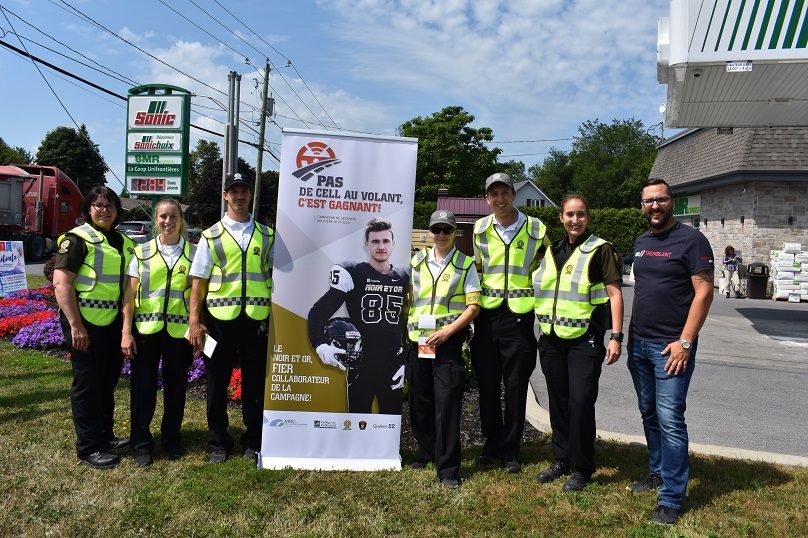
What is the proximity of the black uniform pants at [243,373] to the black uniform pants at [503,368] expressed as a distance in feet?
5.27

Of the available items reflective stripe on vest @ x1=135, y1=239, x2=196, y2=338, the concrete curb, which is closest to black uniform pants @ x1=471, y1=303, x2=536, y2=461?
the concrete curb

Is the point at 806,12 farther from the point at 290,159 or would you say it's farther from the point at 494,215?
the point at 290,159

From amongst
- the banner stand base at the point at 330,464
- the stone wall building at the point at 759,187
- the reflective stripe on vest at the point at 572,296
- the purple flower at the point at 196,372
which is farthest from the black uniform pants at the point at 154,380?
the stone wall building at the point at 759,187

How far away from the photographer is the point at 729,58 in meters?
7.60

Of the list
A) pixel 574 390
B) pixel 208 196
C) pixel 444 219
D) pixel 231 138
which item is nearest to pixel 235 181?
pixel 444 219

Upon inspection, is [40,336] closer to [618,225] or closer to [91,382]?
[91,382]

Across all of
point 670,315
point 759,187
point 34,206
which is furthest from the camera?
point 34,206

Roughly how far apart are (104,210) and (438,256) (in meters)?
2.45

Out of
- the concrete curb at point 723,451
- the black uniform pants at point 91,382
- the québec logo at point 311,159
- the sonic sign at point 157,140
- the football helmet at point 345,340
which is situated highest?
the sonic sign at point 157,140

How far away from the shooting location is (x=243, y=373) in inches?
175

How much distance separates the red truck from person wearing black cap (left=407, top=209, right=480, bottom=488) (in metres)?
21.5

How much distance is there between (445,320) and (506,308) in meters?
0.44

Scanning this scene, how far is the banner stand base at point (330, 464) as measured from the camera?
13.9 ft

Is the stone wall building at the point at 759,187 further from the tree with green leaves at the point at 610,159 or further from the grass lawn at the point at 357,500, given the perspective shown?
the tree with green leaves at the point at 610,159
